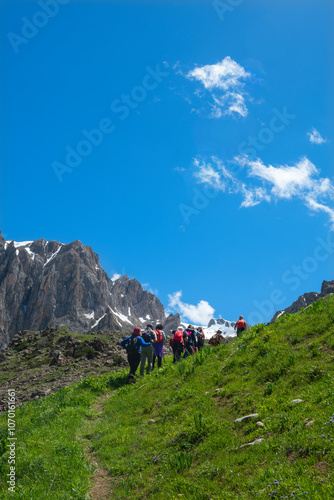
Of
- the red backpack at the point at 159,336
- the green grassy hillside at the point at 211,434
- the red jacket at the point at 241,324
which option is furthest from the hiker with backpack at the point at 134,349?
the red jacket at the point at 241,324

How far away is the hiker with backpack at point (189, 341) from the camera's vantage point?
22.2 metres

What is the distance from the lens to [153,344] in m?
20.6

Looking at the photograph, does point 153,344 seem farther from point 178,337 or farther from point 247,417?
point 247,417

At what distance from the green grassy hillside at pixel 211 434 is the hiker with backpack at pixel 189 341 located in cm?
758

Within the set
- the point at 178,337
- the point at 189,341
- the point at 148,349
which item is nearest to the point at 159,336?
the point at 178,337

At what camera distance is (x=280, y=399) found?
27.0 ft

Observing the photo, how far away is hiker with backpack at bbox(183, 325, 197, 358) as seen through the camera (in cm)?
2221

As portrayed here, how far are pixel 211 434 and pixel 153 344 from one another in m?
12.6

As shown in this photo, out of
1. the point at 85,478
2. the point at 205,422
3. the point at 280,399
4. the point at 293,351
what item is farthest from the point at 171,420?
the point at 293,351

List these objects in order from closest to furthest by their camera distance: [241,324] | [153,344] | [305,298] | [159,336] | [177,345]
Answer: [159,336] < [153,344] < [177,345] < [241,324] < [305,298]

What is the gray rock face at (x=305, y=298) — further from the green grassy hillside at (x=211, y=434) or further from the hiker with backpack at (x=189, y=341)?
the green grassy hillside at (x=211, y=434)

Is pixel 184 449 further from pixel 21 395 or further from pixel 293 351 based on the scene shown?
pixel 21 395

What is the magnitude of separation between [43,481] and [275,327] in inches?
402

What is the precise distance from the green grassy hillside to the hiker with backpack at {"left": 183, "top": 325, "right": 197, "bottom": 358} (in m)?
7.58
